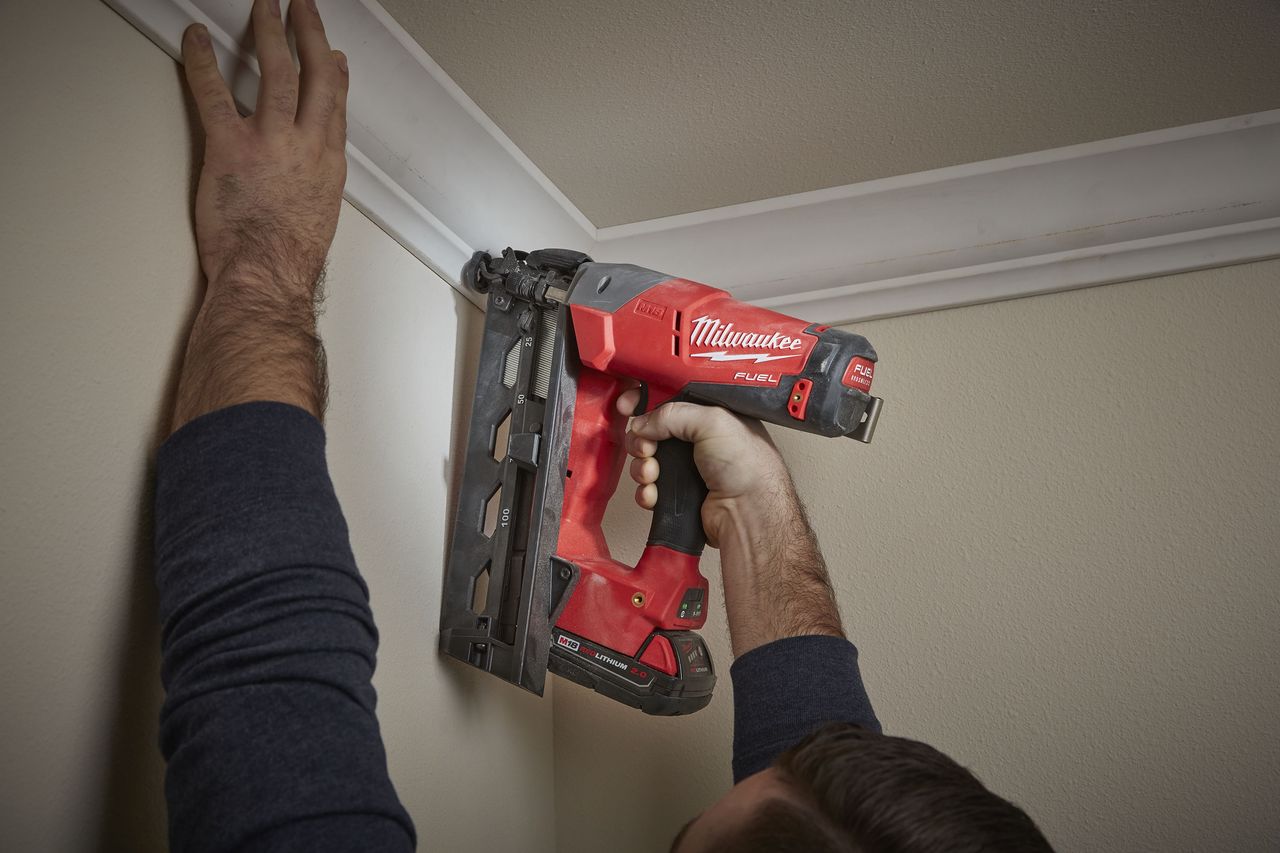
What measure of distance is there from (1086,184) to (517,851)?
49.7 inches

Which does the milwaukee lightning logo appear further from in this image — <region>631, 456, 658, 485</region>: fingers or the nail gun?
<region>631, 456, 658, 485</region>: fingers

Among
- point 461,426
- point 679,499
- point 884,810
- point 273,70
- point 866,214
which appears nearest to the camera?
point 884,810

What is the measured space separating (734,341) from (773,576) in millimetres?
292

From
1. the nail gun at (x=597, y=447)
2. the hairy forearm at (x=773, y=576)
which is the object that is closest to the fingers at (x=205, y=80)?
the nail gun at (x=597, y=447)

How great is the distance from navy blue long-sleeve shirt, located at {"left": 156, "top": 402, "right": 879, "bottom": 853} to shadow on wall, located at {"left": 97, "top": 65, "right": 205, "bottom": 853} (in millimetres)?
55

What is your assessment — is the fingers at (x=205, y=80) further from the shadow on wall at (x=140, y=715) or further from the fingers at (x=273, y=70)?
the shadow on wall at (x=140, y=715)

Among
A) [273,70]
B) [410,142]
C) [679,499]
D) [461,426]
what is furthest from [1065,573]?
[273,70]

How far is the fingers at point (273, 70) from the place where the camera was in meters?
0.83

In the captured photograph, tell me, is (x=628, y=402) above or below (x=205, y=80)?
below

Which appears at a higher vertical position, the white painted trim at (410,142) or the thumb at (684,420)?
the white painted trim at (410,142)

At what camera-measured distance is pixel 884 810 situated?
597 mm

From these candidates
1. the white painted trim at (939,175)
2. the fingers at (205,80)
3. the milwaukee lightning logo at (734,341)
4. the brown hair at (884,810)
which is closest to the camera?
the brown hair at (884,810)

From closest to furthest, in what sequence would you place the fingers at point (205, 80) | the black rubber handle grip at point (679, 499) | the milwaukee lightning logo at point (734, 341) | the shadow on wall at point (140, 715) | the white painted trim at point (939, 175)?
1. the shadow on wall at point (140, 715)
2. the fingers at point (205, 80)
3. the milwaukee lightning logo at point (734, 341)
4. the black rubber handle grip at point (679, 499)
5. the white painted trim at point (939, 175)

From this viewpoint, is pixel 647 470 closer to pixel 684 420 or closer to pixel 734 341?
pixel 684 420
